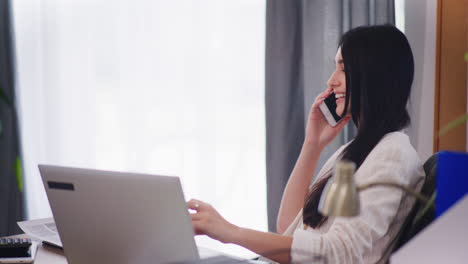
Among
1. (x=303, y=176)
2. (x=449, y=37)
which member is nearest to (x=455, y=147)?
(x=449, y=37)

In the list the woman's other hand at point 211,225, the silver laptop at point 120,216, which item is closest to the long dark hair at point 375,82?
the woman's other hand at point 211,225

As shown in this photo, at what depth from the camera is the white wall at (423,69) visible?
8.37 feet

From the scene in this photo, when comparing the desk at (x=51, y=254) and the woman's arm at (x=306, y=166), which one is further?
the woman's arm at (x=306, y=166)

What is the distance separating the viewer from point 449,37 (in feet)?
7.91

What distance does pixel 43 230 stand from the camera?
1729mm

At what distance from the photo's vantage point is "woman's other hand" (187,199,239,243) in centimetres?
137

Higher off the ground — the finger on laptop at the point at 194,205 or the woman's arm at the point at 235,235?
the finger on laptop at the point at 194,205

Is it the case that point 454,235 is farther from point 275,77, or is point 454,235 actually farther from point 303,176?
point 275,77

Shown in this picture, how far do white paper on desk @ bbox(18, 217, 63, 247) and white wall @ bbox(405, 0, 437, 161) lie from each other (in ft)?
5.00

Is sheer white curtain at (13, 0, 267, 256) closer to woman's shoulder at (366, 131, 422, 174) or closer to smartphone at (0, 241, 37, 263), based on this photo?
smartphone at (0, 241, 37, 263)

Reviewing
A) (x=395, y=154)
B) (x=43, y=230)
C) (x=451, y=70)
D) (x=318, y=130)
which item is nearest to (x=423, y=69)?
(x=451, y=70)

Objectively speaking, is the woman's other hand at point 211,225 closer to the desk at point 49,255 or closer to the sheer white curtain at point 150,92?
the desk at point 49,255

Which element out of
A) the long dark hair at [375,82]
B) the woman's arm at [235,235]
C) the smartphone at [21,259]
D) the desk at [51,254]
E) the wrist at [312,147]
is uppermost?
the long dark hair at [375,82]

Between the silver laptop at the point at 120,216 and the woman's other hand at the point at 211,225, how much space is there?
23 cm
